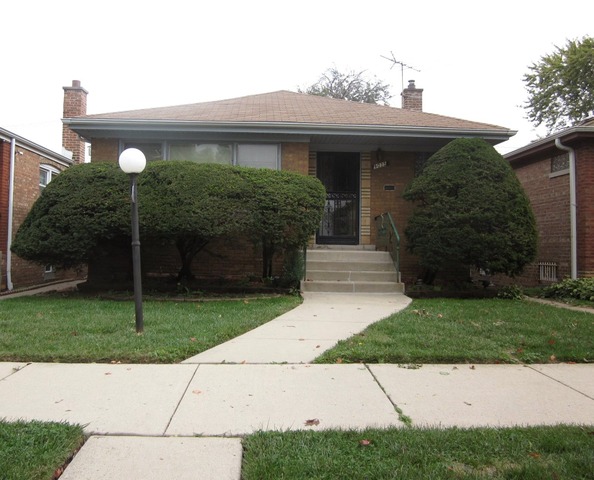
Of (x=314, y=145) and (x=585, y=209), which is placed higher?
(x=314, y=145)

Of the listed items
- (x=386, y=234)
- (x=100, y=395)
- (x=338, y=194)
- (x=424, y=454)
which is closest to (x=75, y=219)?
(x=100, y=395)

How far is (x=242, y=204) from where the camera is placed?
8172 millimetres

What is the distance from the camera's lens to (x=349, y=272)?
9.56 meters

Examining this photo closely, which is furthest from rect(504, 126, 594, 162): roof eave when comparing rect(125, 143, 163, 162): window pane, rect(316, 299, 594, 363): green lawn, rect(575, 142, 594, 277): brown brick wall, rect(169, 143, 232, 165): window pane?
rect(125, 143, 163, 162): window pane

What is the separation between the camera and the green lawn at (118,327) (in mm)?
4613

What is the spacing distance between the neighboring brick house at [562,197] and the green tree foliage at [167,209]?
243 inches

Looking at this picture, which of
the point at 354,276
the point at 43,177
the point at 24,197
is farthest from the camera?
the point at 43,177

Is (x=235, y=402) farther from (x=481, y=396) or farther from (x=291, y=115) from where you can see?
(x=291, y=115)

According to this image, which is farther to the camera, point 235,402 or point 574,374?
point 574,374

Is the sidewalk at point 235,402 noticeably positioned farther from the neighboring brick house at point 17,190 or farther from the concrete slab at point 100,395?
the neighboring brick house at point 17,190

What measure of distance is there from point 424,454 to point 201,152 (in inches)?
367

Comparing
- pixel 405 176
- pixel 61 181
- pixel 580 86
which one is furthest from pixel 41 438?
pixel 580 86

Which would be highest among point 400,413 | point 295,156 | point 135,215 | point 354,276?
point 295,156

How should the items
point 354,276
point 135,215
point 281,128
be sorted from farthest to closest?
point 281,128
point 354,276
point 135,215
